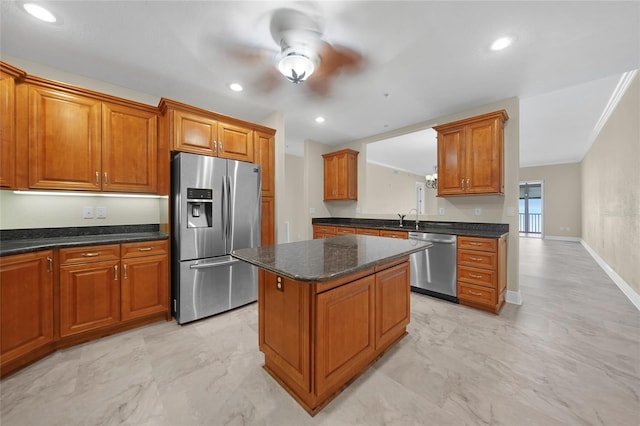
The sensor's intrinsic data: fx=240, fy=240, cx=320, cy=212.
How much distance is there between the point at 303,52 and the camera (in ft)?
6.86

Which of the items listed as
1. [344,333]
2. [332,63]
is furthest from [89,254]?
[332,63]

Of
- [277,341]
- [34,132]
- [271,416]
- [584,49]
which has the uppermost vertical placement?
[584,49]

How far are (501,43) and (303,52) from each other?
172cm

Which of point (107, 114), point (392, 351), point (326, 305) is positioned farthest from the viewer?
point (107, 114)

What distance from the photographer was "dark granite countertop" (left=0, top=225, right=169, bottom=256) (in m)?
1.93

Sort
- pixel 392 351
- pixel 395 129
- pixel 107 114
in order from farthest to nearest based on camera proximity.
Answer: pixel 395 129 → pixel 107 114 → pixel 392 351

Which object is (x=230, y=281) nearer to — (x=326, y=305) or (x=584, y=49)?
(x=326, y=305)

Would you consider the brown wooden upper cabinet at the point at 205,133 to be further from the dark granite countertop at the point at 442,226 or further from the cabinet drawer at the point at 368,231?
the dark granite countertop at the point at 442,226

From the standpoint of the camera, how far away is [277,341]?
168cm

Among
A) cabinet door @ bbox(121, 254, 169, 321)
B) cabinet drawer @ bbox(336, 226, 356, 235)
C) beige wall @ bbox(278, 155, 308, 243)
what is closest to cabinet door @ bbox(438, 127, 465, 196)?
cabinet drawer @ bbox(336, 226, 356, 235)

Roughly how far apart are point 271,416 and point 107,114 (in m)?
3.04

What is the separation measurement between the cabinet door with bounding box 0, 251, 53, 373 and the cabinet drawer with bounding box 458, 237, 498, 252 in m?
Result: 4.14

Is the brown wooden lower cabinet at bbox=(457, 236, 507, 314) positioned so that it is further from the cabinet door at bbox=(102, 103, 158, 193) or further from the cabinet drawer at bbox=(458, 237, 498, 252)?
the cabinet door at bbox=(102, 103, 158, 193)

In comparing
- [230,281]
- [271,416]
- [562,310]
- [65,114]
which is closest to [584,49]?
[562,310]
